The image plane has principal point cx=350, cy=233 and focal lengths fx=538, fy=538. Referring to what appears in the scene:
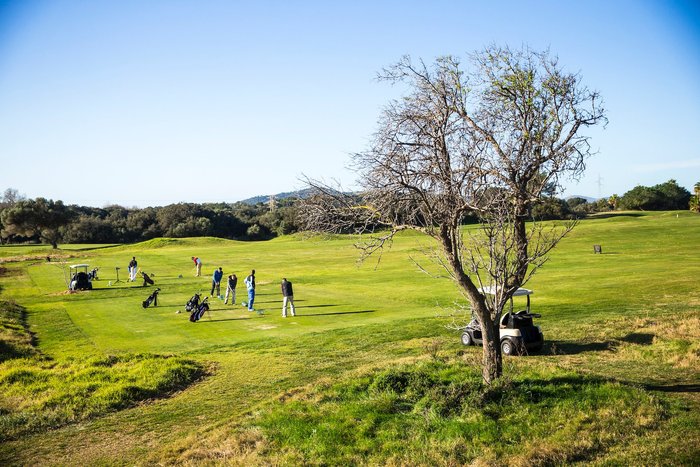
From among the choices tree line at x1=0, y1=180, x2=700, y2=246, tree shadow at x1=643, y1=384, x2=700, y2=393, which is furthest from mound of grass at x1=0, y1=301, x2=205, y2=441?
tree line at x1=0, y1=180, x2=700, y2=246

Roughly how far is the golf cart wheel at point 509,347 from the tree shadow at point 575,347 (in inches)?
46.3

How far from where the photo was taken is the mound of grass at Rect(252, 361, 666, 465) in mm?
9750

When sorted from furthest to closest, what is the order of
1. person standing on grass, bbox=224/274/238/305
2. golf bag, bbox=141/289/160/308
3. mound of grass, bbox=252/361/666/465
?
1. person standing on grass, bbox=224/274/238/305
2. golf bag, bbox=141/289/160/308
3. mound of grass, bbox=252/361/666/465

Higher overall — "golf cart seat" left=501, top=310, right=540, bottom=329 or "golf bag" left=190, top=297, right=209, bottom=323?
"golf cart seat" left=501, top=310, right=540, bottom=329

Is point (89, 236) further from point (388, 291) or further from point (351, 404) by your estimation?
point (351, 404)

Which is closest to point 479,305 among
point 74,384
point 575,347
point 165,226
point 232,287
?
point 575,347

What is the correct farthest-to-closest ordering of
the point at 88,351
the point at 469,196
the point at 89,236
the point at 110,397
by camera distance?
1. the point at 89,236
2. the point at 88,351
3. the point at 110,397
4. the point at 469,196

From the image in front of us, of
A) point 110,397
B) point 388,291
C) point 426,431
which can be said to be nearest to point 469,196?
point 426,431

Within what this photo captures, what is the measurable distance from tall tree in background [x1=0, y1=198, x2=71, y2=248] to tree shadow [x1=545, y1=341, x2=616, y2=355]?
Result: 298 ft

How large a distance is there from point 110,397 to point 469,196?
11058 mm

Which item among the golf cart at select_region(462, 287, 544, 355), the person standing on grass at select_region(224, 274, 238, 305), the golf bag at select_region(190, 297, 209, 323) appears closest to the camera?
the golf cart at select_region(462, 287, 544, 355)

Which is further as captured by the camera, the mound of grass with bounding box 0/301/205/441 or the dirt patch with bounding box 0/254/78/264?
the dirt patch with bounding box 0/254/78/264

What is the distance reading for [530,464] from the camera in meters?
9.07

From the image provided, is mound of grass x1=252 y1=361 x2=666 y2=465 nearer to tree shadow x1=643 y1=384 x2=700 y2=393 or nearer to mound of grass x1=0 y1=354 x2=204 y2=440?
tree shadow x1=643 y1=384 x2=700 y2=393
